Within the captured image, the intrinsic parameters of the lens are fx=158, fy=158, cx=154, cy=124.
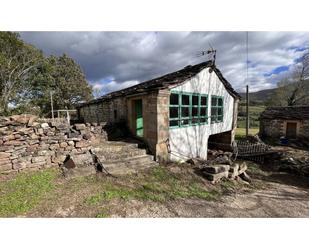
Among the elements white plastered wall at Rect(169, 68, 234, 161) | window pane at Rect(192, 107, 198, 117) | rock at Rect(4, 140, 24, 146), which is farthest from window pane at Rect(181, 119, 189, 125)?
rock at Rect(4, 140, 24, 146)

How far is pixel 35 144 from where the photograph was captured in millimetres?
5094

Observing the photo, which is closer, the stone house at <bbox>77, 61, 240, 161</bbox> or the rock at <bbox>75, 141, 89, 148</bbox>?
the rock at <bbox>75, 141, 89, 148</bbox>

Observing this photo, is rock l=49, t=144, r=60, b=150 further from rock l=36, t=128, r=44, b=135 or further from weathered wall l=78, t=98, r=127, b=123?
weathered wall l=78, t=98, r=127, b=123

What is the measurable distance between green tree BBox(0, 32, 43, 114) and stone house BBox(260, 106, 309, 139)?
91.0ft

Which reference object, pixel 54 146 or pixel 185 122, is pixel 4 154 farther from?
pixel 185 122

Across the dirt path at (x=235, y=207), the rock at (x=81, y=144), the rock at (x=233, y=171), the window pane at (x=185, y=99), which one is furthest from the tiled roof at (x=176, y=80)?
the rock at (x=233, y=171)

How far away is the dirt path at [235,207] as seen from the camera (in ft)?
12.0

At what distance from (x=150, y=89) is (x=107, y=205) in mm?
4484

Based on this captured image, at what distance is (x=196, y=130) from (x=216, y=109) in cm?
263

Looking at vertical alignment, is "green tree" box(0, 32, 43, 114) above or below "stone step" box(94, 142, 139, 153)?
above

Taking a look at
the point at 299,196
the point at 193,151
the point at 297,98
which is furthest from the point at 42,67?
the point at 297,98

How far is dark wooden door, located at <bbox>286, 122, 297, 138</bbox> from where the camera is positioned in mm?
16656

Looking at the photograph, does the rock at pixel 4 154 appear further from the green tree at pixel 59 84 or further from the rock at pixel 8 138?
the green tree at pixel 59 84

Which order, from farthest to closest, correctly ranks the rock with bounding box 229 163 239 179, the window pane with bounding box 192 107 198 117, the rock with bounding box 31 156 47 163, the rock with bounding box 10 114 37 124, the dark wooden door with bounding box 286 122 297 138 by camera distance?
the dark wooden door with bounding box 286 122 297 138
the window pane with bounding box 192 107 198 117
the rock with bounding box 229 163 239 179
the rock with bounding box 31 156 47 163
the rock with bounding box 10 114 37 124
